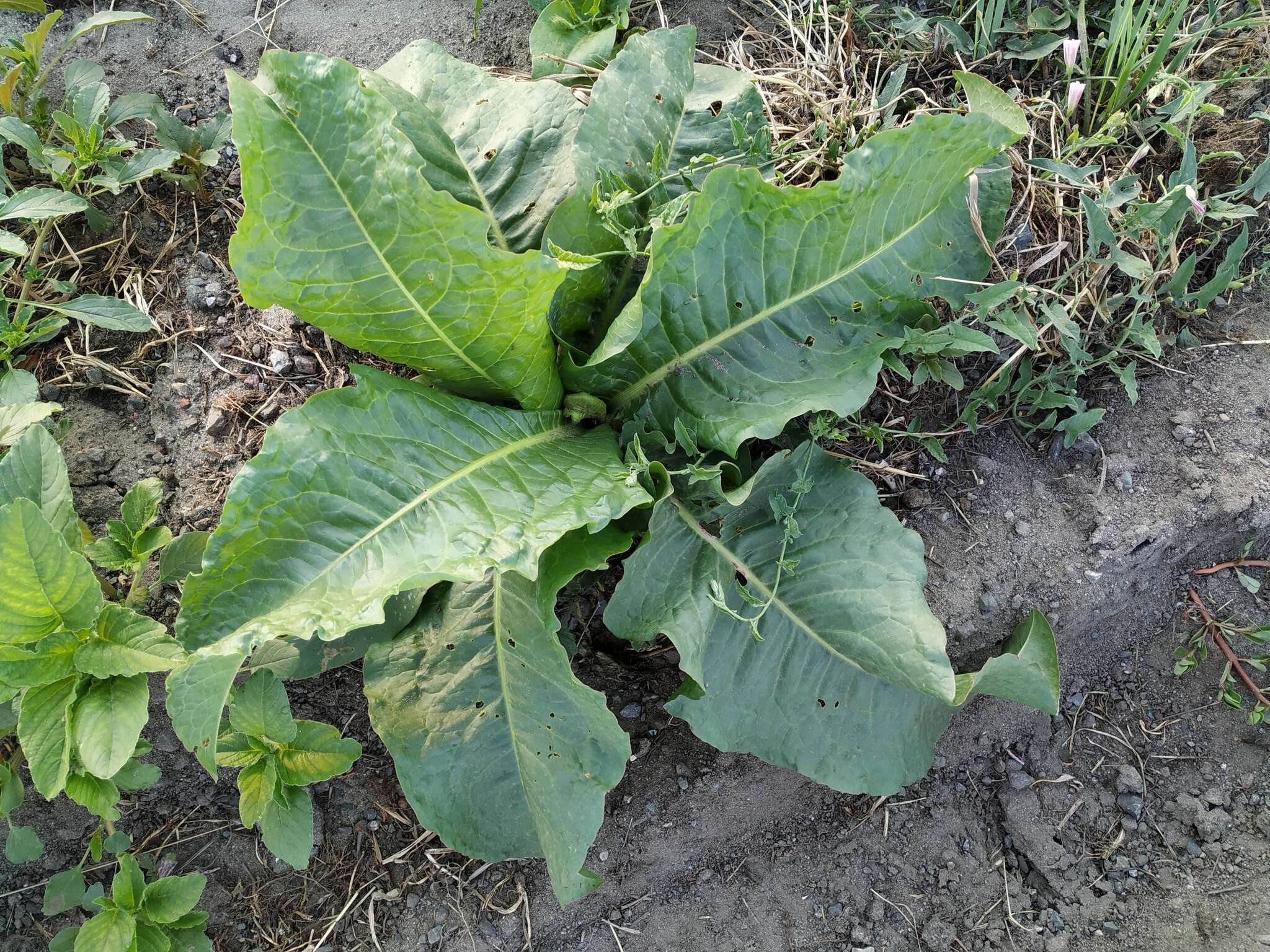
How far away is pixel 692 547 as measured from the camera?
2094 mm

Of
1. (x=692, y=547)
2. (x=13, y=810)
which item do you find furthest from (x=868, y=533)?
(x=13, y=810)

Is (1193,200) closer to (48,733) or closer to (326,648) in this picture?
(326,648)

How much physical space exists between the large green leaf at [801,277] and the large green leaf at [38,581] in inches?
46.3

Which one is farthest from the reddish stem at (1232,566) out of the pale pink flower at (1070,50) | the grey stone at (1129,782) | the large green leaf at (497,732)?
the large green leaf at (497,732)

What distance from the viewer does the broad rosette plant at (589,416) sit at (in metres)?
1.66

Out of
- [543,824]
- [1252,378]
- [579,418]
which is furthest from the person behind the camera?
[1252,378]

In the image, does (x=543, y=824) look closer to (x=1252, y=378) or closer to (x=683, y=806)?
(x=683, y=806)

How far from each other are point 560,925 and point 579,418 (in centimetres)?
144

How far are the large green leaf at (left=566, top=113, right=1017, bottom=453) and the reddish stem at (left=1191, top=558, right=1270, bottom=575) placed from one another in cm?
115

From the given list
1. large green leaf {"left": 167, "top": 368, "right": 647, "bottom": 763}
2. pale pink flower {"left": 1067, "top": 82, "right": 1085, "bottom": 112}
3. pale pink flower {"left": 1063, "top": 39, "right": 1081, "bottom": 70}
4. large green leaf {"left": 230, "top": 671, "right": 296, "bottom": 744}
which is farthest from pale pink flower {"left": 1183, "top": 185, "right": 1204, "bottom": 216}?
large green leaf {"left": 230, "top": 671, "right": 296, "bottom": 744}

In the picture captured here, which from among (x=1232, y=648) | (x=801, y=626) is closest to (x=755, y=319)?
(x=801, y=626)

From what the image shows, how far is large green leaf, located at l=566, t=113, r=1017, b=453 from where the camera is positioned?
1831 mm

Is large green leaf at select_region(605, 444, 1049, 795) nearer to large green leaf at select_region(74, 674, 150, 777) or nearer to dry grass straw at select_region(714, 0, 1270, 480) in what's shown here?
dry grass straw at select_region(714, 0, 1270, 480)

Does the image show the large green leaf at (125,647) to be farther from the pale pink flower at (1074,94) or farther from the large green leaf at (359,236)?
the pale pink flower at (1074,94)
